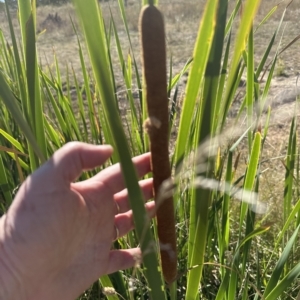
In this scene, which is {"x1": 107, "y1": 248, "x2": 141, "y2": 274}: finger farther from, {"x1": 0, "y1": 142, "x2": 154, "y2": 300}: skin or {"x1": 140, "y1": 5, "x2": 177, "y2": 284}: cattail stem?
{"x1": 140, "y1": 5, "x2": 177, "y2": 284}: cattail stem

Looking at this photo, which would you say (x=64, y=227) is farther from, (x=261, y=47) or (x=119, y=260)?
(x=261, y=47)

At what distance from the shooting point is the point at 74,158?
378mm

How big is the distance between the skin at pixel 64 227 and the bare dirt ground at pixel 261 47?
0.27 meters

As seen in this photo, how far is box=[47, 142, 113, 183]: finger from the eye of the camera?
0.38 metres

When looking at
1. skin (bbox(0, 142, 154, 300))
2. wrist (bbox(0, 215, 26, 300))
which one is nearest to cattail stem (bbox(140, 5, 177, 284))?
skin (bbox(0, 142, 154, 300))

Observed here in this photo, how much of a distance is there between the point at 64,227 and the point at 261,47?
12.4 feet

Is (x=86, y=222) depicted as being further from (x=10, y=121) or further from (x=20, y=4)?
(x=10, y=121)

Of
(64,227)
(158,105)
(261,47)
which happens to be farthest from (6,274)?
(261,47)

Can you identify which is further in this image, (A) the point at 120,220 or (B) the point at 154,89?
(A) the point at 120,220

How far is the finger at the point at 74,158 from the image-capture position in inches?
14.8

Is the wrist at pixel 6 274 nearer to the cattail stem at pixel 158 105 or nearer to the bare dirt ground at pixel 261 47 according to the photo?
the cattail stem at pixel 158 105

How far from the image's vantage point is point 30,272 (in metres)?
0.45

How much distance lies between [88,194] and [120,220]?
0.26ft

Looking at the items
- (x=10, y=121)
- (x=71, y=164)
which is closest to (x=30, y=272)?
(x=71, y=164)
